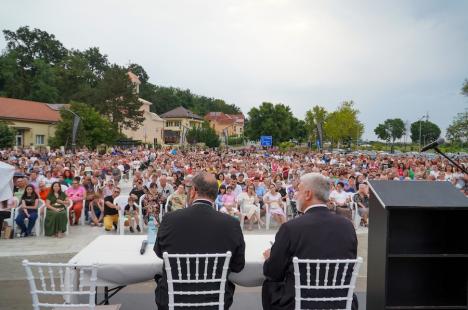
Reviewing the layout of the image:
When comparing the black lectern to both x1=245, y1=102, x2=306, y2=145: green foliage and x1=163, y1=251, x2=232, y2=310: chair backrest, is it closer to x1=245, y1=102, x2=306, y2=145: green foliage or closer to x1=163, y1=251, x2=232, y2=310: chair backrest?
x1=163, y1=251, x2=232, y2=310: chair backrest

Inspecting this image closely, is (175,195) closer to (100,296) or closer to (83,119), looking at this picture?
(100,296)

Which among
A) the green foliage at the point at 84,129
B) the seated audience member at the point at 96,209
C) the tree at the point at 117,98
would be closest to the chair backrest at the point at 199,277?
the seated audience member at the point at 96,209

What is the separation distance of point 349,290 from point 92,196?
768 centimetres

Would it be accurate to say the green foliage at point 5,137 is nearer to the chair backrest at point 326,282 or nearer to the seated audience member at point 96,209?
the seated audience member at point 96,209

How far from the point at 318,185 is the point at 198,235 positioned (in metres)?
0.93

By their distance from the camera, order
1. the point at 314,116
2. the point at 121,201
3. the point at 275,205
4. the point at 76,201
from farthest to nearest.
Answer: the point at 314,116 → the point at 275,205 → the point at 76,201 → the point at 121,201

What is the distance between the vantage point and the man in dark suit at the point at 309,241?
8.84ft

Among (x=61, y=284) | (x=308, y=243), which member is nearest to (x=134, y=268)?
(x=61, y=284)

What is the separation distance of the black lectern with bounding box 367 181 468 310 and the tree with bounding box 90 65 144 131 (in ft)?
169

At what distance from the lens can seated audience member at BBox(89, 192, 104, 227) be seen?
9.07 metres

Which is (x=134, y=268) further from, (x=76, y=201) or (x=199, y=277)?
(x=76, y=201)

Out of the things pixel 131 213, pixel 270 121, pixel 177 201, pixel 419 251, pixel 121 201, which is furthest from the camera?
pixel 270 121

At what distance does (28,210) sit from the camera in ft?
26.2

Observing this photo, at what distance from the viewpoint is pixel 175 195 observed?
27.0 feet
